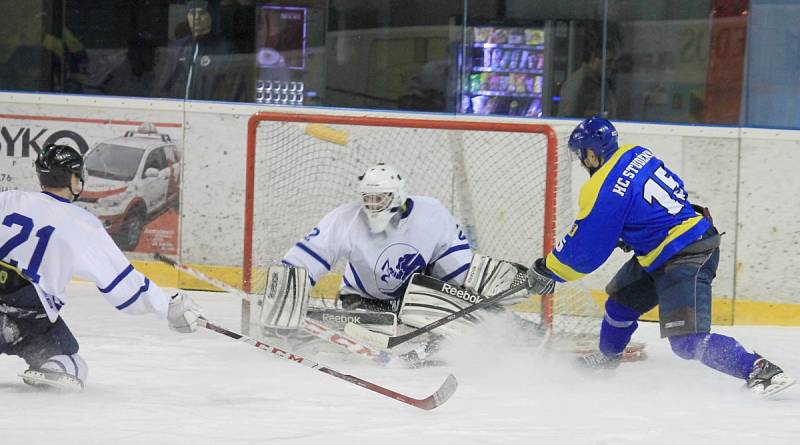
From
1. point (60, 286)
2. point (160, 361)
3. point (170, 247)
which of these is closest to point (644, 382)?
point (160, 361)

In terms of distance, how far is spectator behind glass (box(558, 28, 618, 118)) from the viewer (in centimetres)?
602

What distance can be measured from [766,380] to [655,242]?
0.56 meters

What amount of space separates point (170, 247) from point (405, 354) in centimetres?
216

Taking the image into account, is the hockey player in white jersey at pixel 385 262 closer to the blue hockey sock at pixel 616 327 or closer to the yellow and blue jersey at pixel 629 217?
the blue hockey sock at pixel 616 327

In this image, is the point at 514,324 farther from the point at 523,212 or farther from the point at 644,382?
the point at 523,212

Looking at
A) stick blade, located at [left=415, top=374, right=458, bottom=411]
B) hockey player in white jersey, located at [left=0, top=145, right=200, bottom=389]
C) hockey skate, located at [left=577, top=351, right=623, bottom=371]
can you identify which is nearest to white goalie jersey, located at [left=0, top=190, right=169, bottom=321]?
hockey player in white jersey, located at [left=0, top=145, right=200, bottom=389]

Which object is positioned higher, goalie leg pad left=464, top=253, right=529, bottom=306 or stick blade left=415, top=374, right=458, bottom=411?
goalie leg pad left=464, top=253, right=529, bottom=306

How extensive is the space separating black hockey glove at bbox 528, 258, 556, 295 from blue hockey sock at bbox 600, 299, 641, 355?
0.35 meters

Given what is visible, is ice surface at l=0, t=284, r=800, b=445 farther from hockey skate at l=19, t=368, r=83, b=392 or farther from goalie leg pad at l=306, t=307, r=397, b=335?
goalie leg pad at l=306, t=307, r=397, b=335

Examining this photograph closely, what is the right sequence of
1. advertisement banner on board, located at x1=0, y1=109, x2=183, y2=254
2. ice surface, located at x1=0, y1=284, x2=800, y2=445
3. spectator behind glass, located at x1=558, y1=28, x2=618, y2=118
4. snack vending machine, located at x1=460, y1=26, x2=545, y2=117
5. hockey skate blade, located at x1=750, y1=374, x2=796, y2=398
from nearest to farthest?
ice surface, located at x1=0, y1=284, x2=800, y2=445 → hockey skate blade, located at x1=750, y1=374, x2=796, y2=398 → spectator behind glass, located at x1=558, y1=28, x2=618, y2=118 → snack vending machine, located at x1=460, y1=26, x2=545, y2=117 → advertisement banner on board, located at x1=0, y1=109, x2=183, y2=254

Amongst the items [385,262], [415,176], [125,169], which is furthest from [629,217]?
[125,169]

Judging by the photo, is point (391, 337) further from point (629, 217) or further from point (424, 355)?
point (629, 217)

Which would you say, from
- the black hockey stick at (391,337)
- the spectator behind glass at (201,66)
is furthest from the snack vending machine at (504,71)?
the black hockey stick at (391,337)

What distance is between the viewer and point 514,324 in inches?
191
